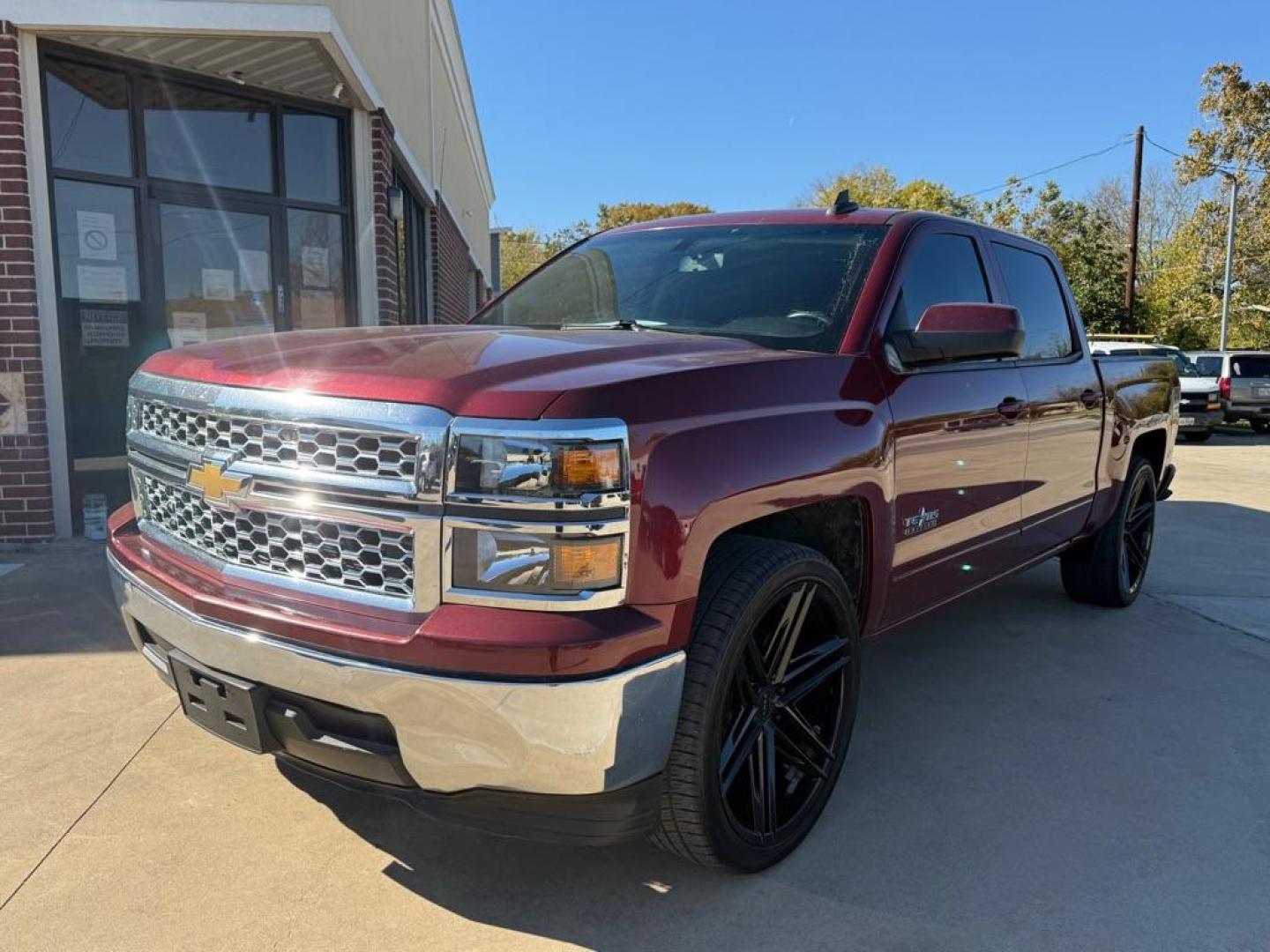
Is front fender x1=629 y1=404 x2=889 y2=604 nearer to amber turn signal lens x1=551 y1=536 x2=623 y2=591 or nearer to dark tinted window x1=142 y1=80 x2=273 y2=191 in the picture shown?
amber turn signal lens x1=551 y1=536 x2=623 y2=591

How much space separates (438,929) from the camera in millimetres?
2316

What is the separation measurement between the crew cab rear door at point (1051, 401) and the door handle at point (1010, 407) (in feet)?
0.37

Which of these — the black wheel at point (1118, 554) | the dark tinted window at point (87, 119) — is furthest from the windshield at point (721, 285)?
the dark tinted window at point (87, 119)

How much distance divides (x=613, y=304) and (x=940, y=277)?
1224 millimetres

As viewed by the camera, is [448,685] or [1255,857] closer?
[448,685]

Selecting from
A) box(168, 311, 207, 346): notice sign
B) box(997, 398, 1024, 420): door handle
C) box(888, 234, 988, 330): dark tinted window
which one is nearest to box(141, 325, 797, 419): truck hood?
box(888, 234, 988, 330): dark tinted window

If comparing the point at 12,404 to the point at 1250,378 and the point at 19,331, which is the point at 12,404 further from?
the point at 1250,378

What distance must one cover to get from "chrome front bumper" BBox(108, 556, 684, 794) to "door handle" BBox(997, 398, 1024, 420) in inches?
82.0

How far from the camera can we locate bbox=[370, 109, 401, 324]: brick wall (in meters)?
8.17

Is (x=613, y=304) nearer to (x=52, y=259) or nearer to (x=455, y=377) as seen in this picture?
(x=455, y=377)

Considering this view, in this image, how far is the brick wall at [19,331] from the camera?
5898 millimetres

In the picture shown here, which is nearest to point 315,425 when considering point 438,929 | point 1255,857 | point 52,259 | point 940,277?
point 438,929

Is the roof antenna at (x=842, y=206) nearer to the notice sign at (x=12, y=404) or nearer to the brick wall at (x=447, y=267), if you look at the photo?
the notice sign at (x=12, y=404)

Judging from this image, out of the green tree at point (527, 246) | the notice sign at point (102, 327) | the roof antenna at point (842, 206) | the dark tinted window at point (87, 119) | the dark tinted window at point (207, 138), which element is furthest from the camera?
the green tree at point (527, 246)
